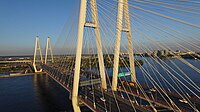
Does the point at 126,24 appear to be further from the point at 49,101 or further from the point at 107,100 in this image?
the point at 49,101

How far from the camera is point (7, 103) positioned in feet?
86.7

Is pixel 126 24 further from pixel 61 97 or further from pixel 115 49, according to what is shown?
pixel 61 97

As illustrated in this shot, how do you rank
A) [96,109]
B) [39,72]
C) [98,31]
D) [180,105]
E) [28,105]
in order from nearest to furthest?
[96,109]
[180,105]
[98,31]
[28,105]
[39,72]

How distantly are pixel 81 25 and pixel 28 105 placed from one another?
44.8ft

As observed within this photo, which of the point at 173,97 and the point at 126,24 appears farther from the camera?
the point at 126,24

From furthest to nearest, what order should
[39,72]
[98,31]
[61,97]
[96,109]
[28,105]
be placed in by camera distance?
[39,72] < [61,97] < [28,105] < [98,31] < [96,109]

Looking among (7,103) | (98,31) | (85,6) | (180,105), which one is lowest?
(7,103)

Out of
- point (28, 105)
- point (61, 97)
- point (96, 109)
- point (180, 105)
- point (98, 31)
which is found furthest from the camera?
point (61, 97)

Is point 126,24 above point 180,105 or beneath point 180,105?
above

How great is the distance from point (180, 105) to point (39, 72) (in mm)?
50072

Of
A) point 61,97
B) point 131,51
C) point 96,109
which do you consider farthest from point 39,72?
point 96,109

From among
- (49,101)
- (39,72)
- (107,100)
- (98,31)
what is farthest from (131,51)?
(39,72)

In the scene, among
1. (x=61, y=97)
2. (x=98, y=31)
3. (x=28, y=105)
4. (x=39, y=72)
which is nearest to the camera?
(x=98, y=31)

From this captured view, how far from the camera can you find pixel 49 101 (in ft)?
86.6
